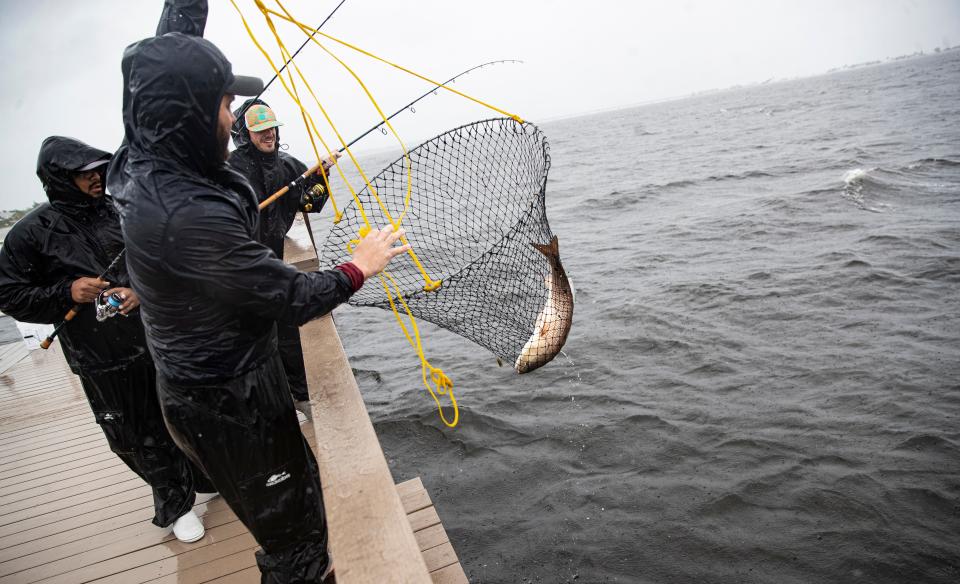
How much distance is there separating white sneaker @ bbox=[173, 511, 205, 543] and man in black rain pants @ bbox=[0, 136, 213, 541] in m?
0.27

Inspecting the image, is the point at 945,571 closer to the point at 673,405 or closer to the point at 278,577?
the point at 673,405

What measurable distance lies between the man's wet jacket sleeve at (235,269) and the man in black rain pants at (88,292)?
1.45 m

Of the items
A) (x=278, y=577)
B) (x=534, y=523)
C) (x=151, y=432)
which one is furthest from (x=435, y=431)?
(x=278, y=577)

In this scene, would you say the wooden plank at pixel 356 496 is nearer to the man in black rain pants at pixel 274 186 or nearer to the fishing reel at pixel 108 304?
the fishing reel at pixel 108 304

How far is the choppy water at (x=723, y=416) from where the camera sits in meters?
3.91

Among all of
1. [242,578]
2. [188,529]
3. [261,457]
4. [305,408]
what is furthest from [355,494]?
[305,408]

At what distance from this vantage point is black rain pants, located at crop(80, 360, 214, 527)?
2834 mm

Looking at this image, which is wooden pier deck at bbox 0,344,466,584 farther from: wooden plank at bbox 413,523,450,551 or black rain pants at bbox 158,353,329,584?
black rain pants at bbox 158,353,329,584

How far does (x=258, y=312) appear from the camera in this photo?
1.68 metres

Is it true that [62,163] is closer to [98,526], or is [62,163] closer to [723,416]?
[98,526]

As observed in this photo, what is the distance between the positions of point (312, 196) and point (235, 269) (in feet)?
8.07

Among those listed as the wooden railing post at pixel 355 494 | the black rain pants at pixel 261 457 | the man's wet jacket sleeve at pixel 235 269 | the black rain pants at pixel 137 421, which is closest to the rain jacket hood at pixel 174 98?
the man's wet jacket sleeve at pixel 235 269

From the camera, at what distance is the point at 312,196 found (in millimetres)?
3889

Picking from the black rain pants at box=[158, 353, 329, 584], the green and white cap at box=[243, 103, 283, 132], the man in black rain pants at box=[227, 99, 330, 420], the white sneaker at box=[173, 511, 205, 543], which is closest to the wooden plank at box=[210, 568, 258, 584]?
the white sneaker at box=[173, 511, 205, 543]
